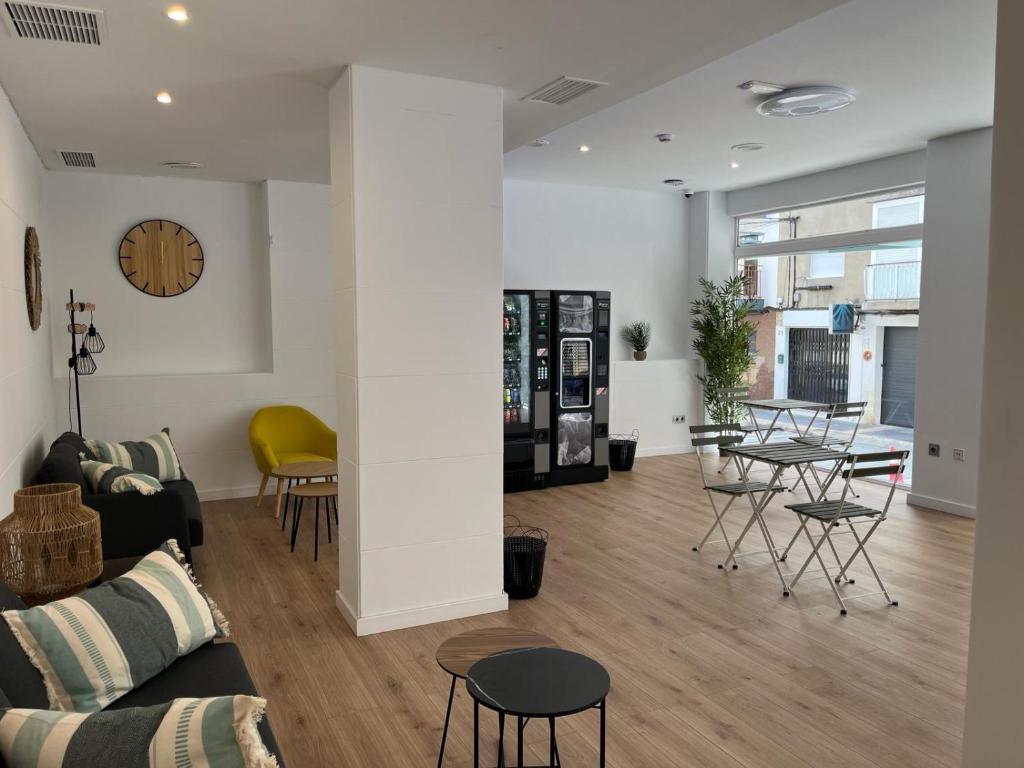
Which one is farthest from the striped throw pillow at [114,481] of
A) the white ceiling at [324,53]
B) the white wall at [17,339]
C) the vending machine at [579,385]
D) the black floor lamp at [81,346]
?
the vending machine at [579,385]

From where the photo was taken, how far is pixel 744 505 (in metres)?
6.64

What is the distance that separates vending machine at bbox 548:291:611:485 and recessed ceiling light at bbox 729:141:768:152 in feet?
6.17

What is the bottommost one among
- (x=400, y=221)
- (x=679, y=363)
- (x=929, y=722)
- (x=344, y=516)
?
(x=929, y=722)

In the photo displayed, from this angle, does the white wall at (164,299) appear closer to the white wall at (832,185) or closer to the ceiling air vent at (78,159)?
the ceiling air vent at (78,159)

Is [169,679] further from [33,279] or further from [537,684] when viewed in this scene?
[33,279]

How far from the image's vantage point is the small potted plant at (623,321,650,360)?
864 centimetres

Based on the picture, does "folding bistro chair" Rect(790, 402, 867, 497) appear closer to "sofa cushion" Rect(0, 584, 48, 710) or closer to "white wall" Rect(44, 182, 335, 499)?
"white wall" Rect(44, 182, 335, 499)

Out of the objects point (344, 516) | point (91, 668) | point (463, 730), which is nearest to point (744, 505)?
point (344, 516)

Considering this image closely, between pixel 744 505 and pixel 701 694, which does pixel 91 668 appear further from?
pixel 744 505

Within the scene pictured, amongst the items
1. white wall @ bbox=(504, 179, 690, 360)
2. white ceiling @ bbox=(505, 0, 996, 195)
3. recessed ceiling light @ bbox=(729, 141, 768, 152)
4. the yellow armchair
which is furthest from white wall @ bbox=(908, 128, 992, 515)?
the yellow armchair

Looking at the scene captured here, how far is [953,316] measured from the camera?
A: 6.21 metres

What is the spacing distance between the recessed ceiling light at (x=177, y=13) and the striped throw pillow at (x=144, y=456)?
10.1 ft

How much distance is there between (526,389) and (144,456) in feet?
11.1

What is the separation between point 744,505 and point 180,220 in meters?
5.56
